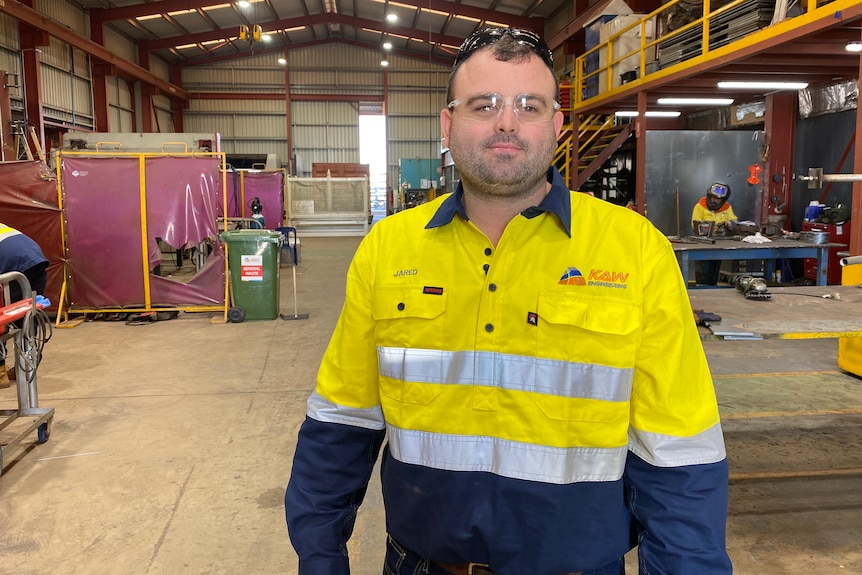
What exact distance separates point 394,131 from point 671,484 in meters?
30.5

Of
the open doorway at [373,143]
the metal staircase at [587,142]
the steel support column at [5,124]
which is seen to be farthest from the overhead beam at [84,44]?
the metal staircase at [587,142]

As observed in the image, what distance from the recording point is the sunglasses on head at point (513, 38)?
4.90 feet

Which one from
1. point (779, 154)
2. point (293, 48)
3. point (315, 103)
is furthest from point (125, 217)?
point (293, 48)

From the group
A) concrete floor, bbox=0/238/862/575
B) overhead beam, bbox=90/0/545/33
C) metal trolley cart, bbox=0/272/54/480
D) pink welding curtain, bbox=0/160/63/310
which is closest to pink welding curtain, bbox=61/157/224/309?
pink welding curtain, bbox=0/160/63/310

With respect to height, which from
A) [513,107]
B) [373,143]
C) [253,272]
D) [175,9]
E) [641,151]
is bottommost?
[253,272]

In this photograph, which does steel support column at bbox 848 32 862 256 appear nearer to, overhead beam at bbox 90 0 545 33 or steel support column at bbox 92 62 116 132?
overhead beam at bbox 90 0 545 33

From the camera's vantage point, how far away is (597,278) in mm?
1410

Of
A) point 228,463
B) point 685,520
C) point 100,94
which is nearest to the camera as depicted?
point 685,520

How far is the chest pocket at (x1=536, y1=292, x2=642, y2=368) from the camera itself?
1.36 meters

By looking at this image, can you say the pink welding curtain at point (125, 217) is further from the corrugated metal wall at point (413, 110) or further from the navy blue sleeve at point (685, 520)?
the corrugated metal wall at point (413, 110)

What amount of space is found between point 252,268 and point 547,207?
7.61 metres

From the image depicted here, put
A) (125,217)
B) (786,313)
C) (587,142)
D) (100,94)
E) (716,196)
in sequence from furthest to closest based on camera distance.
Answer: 1. (100,94)
2. (587,142)
3. (716,196)
4. (125,217)
5. (786,313)

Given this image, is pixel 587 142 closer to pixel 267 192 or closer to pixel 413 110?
pixel 267 192

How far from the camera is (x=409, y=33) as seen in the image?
26.1m
